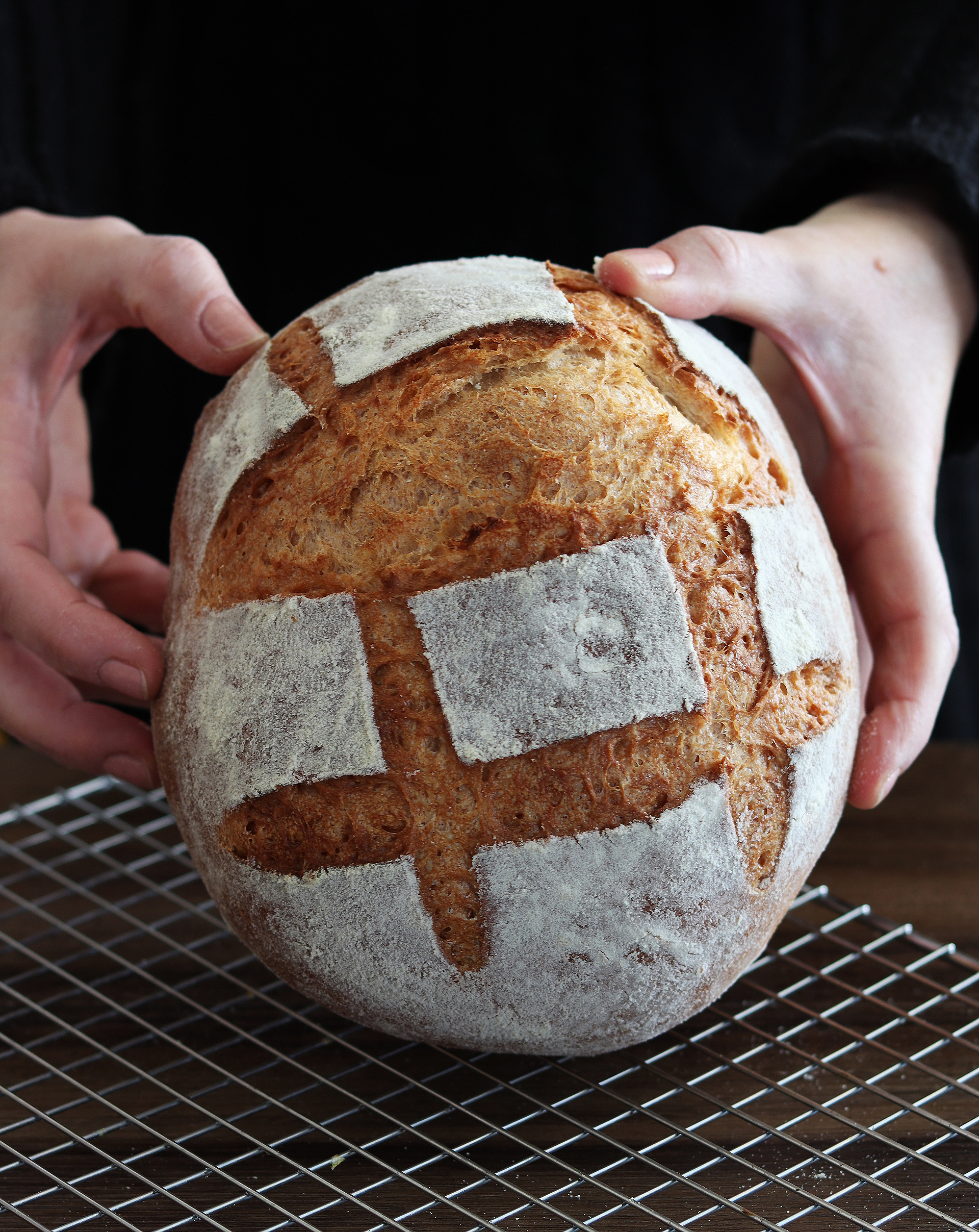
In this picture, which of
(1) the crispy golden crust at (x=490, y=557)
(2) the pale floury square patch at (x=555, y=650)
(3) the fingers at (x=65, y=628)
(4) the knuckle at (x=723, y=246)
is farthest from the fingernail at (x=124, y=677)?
(4) the knuckle at (x=723, y=246)

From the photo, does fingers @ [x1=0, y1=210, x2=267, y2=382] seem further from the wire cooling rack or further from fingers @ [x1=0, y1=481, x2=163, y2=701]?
the wire cooling rack

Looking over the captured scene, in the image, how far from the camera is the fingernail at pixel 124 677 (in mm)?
1427

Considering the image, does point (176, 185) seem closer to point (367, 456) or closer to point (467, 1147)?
point (367, 456)

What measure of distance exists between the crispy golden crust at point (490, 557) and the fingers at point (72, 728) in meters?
0.31

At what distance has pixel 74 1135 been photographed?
127 centimetres

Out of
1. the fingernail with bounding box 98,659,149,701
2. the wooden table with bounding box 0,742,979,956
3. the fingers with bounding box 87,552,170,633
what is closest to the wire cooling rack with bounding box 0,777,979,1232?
the wooden table with bounding box 0,742,979,956

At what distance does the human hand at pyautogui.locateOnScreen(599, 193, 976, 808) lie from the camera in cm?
152

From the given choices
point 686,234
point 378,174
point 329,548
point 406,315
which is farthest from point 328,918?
point 378,174

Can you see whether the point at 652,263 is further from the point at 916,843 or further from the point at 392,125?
the point at 916,843

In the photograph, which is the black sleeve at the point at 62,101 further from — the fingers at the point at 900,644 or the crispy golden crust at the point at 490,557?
the fingers at the point at 900,644

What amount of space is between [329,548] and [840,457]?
2.56ft

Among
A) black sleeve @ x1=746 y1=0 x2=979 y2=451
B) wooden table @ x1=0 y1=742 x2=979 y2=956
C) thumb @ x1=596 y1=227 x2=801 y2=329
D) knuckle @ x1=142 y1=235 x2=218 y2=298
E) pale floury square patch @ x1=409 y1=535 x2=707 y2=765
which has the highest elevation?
black sleeve @ x1=746 y1=0 x2=979 y2=451

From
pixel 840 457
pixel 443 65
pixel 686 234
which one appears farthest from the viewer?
pixel 443 65

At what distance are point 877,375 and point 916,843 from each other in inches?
30.1
